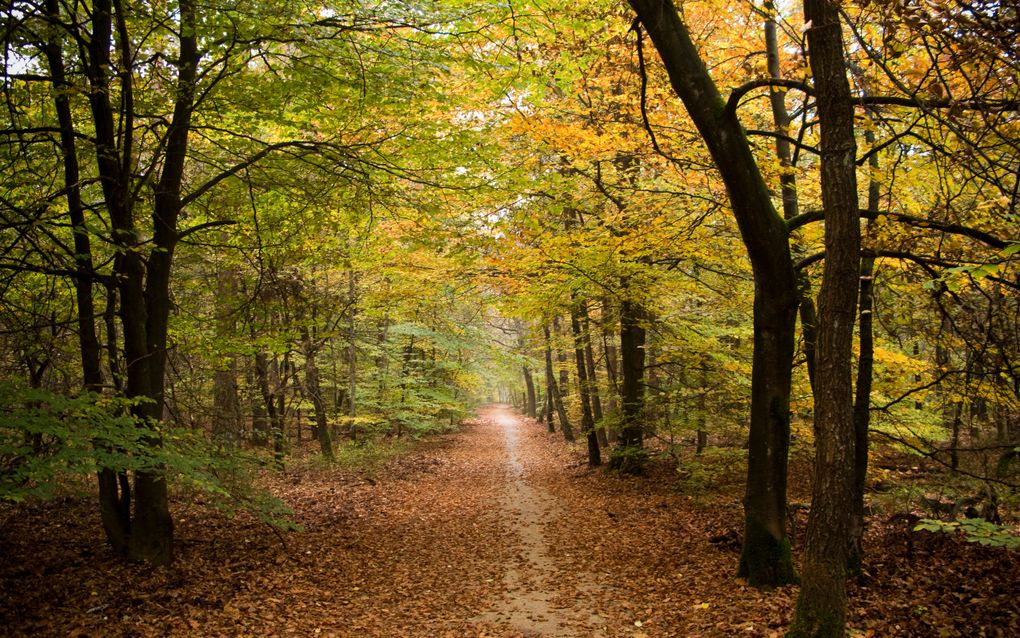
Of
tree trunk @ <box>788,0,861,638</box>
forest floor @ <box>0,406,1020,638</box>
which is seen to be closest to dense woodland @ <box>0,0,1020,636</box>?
tree trunk @ <box>788,0,861,638</box>

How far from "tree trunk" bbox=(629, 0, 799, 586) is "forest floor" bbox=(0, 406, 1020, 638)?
665mm

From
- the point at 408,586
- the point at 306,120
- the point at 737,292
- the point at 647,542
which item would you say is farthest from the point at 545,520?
the point at 306,120

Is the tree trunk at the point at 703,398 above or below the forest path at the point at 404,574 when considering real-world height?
above

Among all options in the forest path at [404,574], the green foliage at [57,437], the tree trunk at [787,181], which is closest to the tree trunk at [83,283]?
the forest path at [404,574]

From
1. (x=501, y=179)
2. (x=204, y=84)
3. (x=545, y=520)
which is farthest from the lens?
(x=545, y=520)

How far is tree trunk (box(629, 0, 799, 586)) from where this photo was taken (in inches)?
222

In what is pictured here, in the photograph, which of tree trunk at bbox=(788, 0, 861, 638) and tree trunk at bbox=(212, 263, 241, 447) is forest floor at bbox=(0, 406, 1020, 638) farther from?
tree trunk at bbox=(212, 263, 241, 447)

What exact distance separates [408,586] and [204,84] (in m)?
7.37

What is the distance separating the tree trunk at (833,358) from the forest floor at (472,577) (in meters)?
1.02

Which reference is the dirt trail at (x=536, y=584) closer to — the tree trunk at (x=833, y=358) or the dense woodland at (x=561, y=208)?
the dense woodland at (x=561, y=208)

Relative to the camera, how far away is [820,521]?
173 inches

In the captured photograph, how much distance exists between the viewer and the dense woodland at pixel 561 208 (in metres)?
4.56

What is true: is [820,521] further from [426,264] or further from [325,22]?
[426,264]

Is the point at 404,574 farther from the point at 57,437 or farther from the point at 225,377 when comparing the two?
the point at 225,377
